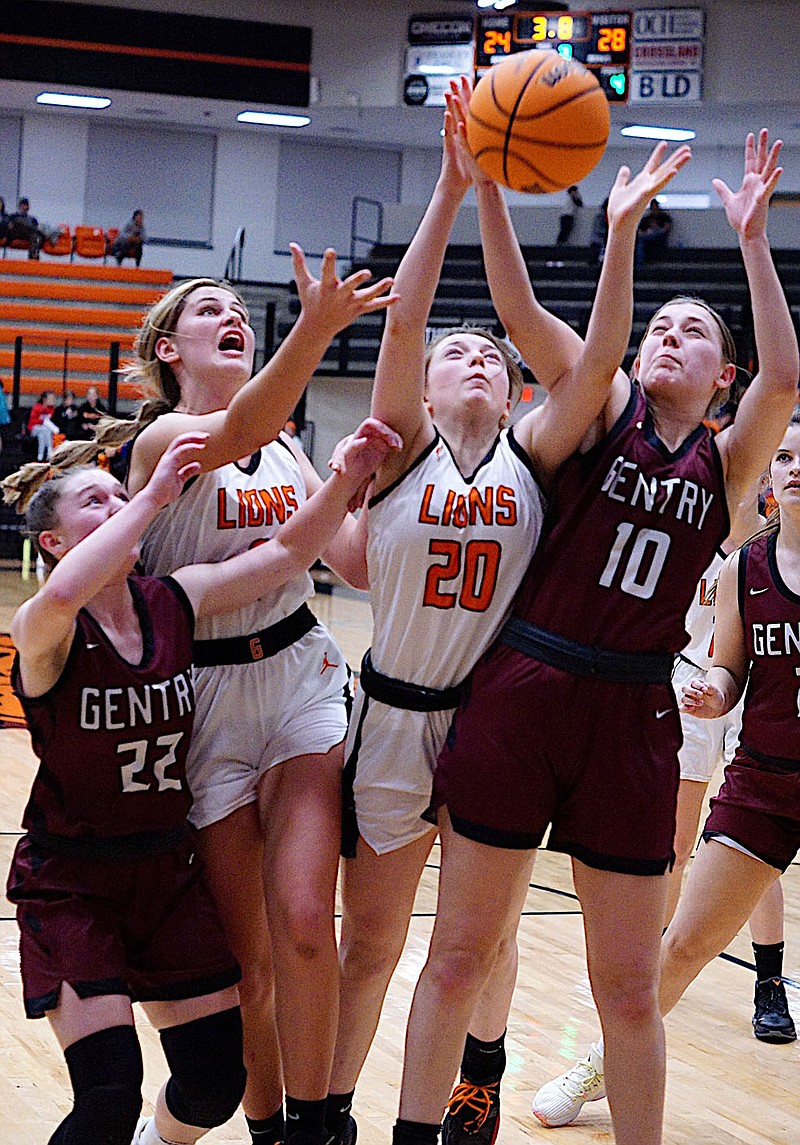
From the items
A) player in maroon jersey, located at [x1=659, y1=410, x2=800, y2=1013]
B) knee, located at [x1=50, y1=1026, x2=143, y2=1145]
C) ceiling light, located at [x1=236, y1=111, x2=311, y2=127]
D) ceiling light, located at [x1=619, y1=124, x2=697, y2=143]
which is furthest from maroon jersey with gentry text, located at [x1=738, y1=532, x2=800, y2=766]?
ceiling light, located at [x1=236, y1=111, x2=311, y2=127]

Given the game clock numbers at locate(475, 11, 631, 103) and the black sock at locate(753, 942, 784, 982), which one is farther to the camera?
the game clock numbers at locate(475, 11, 631, 103)

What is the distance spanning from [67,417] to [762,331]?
15855mm

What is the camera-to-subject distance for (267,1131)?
3291 millimetres

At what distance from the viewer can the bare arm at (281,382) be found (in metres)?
2.94

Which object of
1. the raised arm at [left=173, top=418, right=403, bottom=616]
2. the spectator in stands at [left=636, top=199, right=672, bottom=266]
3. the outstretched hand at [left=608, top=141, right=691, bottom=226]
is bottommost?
the raised arm at [left=173, top=418, right=403, bottom=616]

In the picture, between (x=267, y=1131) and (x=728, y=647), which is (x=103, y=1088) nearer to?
(x=267, y=1131)

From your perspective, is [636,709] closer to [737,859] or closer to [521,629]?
[521,629]

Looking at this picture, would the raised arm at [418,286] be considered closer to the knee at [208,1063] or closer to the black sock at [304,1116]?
the knee at [208,1063]

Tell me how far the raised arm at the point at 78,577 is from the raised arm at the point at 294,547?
0.87ft

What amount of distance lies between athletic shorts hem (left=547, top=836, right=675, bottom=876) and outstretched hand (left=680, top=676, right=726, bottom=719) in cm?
83

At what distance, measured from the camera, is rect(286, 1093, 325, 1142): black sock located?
309 cm

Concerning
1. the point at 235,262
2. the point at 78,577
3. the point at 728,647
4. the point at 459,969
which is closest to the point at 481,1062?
the point at 459,969

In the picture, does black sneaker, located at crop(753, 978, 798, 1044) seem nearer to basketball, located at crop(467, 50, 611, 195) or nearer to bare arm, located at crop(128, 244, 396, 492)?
bare arm, located at crop(128, 244, 396, 492)

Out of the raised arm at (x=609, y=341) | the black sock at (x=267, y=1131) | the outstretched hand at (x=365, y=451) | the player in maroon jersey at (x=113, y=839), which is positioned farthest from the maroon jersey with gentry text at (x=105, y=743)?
the raised arm at (x=609, y=341)
